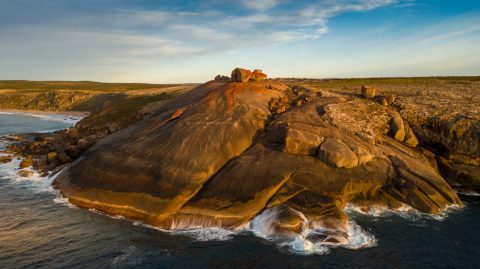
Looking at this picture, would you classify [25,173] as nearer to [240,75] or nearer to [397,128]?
[240,75]

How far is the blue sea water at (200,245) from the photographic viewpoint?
1107 inches

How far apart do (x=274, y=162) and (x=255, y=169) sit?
2.39 m

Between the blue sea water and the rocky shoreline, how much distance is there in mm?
2051

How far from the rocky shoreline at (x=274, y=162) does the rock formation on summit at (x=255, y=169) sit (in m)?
0.12

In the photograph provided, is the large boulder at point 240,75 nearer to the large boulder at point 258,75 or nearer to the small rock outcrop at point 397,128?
the large boulder at point 258,75

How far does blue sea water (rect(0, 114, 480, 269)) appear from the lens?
28.1 m

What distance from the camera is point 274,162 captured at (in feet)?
132

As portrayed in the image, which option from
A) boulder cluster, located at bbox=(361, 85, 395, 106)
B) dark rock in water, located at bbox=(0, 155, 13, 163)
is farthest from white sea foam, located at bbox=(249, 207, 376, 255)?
dark rock in water, located at bbox=(0, 155, 13, 163)

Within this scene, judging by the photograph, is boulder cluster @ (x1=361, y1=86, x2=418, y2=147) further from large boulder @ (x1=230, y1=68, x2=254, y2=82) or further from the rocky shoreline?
large boulder @ (x1=230, y1=68, x2=254, y2=82)

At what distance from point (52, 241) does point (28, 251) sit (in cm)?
206

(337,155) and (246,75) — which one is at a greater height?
(246,75)

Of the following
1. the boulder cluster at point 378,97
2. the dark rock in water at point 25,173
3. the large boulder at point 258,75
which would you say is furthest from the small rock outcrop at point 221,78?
the dark rock in water at point 25,173

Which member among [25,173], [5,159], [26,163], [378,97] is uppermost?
[378,97]

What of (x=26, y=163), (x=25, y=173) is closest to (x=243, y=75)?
(x=25, y=173)
